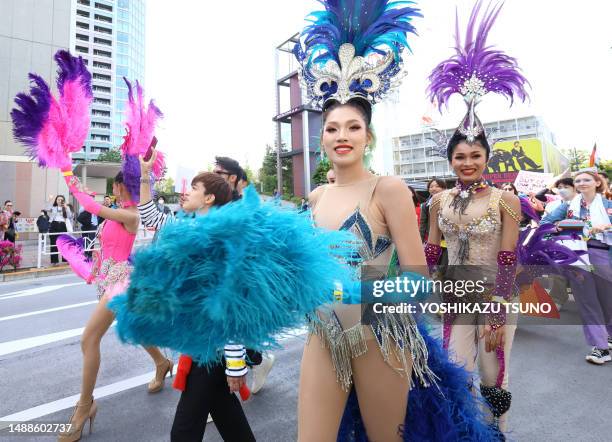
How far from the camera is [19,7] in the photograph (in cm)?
1917

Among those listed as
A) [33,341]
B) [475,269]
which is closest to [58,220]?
[33,341]

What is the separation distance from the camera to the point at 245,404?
3.08 meters

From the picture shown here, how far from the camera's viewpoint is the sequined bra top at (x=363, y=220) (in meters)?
1.61

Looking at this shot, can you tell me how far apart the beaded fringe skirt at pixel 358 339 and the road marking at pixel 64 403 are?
255 centimetres

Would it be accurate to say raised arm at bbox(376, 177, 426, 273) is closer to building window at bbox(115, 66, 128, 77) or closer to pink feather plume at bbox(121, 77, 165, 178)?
pink feather plume at bbox(121, 77, 165, 178)

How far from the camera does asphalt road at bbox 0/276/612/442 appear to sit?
2703 millimetres

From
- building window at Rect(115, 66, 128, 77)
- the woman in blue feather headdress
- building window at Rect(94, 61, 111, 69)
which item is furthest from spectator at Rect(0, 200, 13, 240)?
building window at Rect(115, 66, 128, 77)

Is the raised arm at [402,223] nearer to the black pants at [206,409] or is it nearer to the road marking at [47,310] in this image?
the black pants at [206,409]

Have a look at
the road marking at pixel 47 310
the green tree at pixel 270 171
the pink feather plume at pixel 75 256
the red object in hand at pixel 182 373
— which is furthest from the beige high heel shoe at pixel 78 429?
the green tree at pixel 270 171

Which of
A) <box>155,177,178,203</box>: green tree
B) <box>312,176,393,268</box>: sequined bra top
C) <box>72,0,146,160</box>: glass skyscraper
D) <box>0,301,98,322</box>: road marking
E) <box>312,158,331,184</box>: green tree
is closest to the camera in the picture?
<box>312,176,393,268</box>: sequined bra top

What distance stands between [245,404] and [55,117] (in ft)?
9.04

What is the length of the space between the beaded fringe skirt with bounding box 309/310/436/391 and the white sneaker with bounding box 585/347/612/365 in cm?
358

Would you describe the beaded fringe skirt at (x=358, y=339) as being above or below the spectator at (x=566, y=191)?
below

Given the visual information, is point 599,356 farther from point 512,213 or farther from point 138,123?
point 138,123
